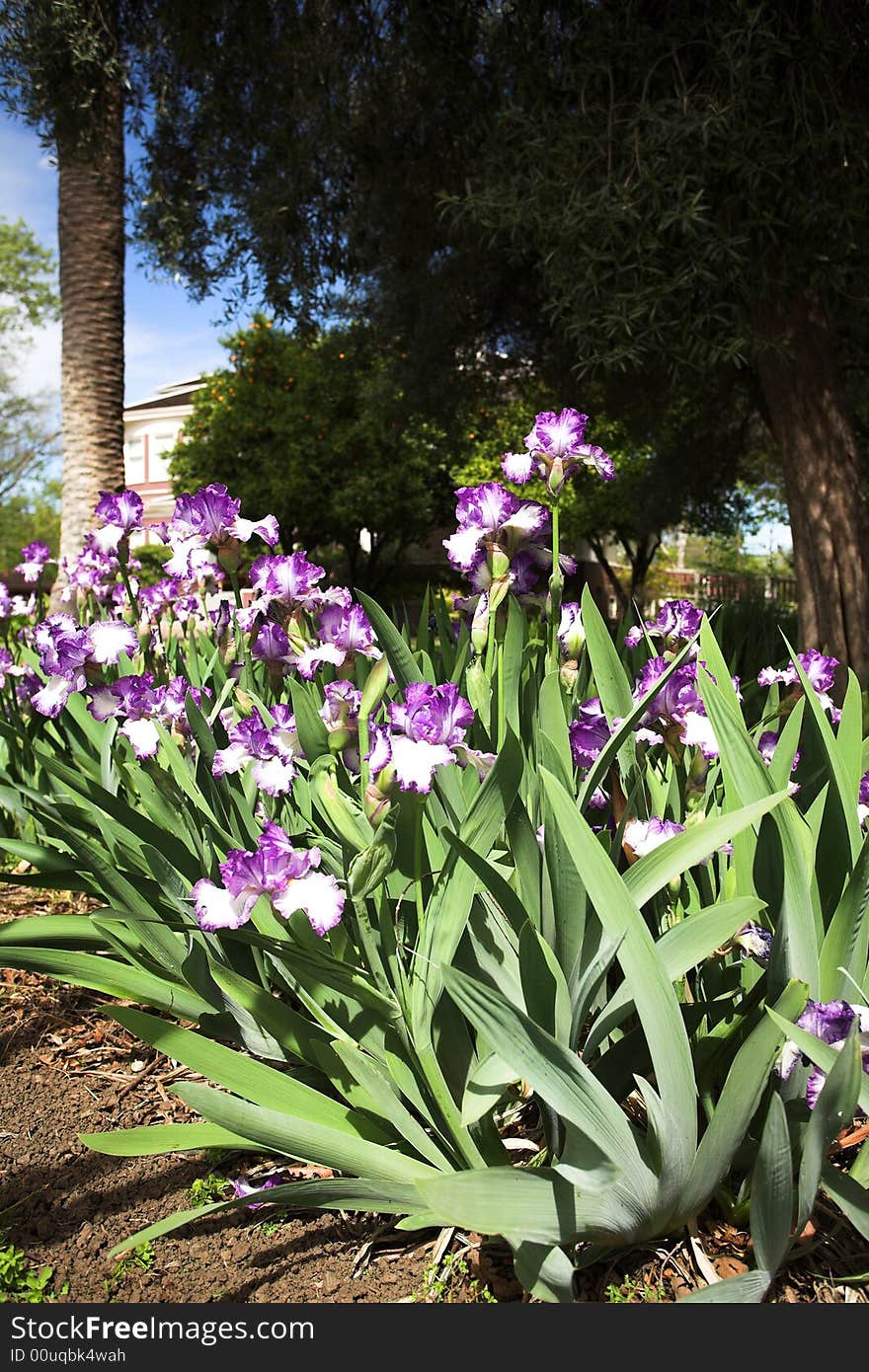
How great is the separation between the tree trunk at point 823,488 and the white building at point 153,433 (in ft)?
113

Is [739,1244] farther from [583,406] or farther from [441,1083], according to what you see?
[583,406]

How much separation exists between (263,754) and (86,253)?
6.59m

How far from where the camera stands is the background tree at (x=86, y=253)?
19.5ft

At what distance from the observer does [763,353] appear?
5.16 metres

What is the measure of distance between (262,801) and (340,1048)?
600mm

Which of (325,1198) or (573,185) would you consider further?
(573,185)

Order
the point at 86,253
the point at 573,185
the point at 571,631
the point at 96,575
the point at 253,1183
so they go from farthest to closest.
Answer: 1. the point at 86,253
2. the point at 573,185
3. the point at 96,575
4. the point at 571,631
5. the point at 253,1183

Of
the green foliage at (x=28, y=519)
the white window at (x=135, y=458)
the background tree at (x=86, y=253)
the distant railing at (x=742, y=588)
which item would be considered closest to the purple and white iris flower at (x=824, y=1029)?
the background tree at (x=86, y=253)

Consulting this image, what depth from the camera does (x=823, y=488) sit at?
5438mm

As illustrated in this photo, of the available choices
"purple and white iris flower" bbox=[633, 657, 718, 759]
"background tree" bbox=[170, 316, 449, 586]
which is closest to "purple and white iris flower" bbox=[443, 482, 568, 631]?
"purple and white iris flower" bbox=[633, 657, 718, 759]

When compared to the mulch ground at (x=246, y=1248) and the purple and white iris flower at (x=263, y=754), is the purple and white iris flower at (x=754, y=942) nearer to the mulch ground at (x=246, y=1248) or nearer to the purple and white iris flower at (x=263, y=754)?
the mulch ground at (x=246, y=1248)

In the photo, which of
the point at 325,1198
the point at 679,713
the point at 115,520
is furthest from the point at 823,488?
the point at 325,1198

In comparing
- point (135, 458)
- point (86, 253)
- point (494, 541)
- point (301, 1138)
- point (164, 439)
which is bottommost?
point (301, 1138)

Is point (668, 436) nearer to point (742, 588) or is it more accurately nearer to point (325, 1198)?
point (742, 588)
